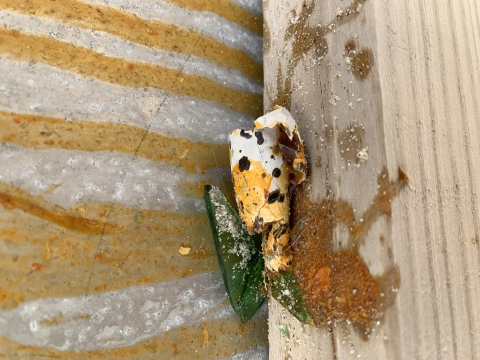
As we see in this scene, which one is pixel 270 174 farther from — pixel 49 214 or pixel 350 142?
pixel 49 214

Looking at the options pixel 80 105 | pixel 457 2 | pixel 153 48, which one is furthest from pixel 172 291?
pixel 457 2

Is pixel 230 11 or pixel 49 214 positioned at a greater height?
pixel 230 11

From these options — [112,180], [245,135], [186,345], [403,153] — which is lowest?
[186,345]

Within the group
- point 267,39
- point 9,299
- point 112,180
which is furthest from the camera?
point 267,39

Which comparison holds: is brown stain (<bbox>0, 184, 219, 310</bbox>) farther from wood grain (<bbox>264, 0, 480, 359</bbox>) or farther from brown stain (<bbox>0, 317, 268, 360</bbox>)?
wood grain (<bbox>264, 0, 480, 359</bbox>)

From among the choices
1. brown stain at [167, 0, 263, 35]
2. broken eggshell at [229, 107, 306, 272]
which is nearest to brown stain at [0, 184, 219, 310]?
broken eggshell at [229, 107, 306, 272]

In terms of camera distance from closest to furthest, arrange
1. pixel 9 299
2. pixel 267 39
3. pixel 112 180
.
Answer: pixel 9 299
pixel 112 180
pixel 267 39

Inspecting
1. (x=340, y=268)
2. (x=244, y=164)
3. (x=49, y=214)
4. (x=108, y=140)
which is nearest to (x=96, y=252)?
(x=49, y=214)
